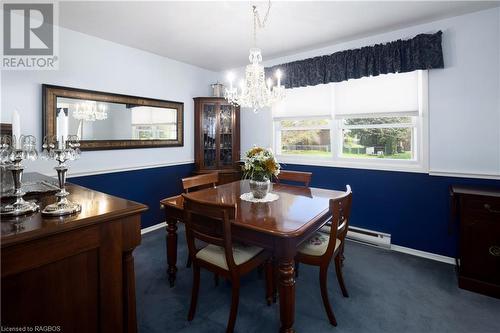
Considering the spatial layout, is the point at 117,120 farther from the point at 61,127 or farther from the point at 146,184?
the point at 61,127

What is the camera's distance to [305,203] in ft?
6.75

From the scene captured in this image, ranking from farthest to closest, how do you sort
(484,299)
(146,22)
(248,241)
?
(146,22) < (484,299) < (248,241)

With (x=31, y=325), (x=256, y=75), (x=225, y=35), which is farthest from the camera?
(x=225, y=35)

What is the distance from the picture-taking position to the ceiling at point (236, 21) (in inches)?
89.9

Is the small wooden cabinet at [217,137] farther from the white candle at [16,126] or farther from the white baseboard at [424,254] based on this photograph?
the white candle at [16,126]

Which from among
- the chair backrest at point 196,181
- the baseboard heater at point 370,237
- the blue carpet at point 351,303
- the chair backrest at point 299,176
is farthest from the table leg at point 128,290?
the baseboard heater at point 370,237

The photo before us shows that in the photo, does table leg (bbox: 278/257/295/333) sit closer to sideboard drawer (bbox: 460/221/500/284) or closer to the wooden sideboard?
the wooden sideboard

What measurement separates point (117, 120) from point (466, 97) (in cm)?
385

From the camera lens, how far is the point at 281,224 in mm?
1584

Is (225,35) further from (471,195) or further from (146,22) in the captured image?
(471,195)

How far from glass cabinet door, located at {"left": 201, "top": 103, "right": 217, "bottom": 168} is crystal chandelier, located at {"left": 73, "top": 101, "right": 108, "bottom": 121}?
1414mm

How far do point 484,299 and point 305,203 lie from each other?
162 centimetres

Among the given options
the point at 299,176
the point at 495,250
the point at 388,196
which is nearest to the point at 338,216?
the point at 299,176

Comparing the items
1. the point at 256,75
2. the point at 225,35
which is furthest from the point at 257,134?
the point at 256,75
